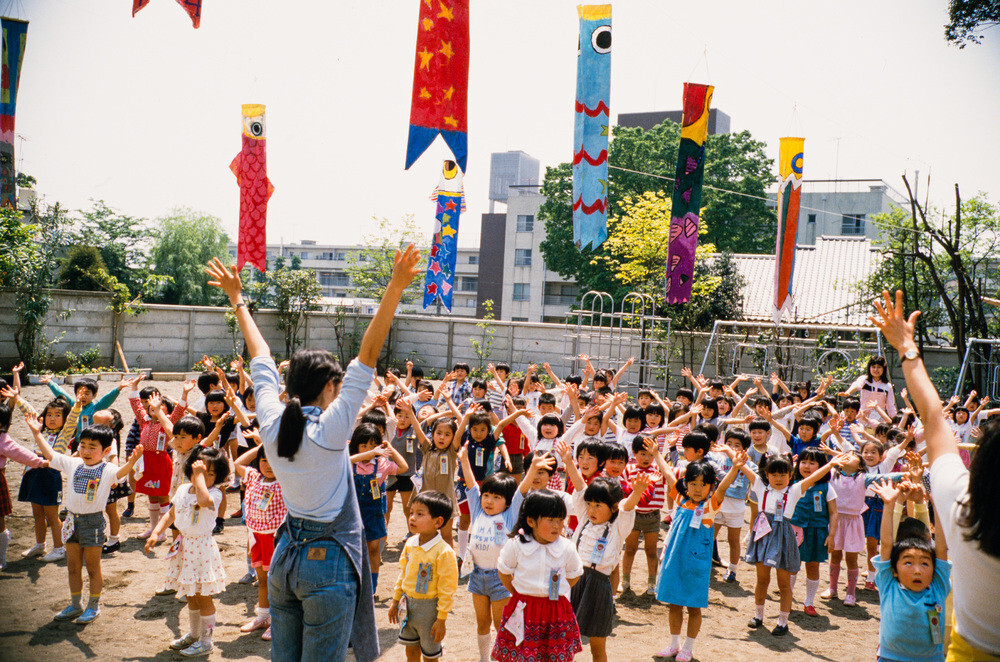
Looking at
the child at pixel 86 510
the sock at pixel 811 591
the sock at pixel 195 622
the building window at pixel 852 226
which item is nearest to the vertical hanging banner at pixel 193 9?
the child at pixel 86 510

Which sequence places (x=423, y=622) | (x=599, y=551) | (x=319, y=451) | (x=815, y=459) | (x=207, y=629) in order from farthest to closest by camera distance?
(x=815, y=459)
(x=207, y=629)
(x=599, y=551)
(x=423, y=622)
(x=319, y=451)

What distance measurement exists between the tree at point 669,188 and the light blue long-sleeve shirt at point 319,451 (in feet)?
87.0

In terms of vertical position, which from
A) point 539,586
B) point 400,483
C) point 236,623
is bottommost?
point 236,623

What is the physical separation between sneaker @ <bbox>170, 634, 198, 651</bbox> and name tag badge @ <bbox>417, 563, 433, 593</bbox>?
1788mm

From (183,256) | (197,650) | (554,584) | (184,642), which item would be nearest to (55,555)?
(184,642)

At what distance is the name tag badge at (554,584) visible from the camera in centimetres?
357

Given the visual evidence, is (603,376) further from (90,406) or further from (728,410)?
(90,406)

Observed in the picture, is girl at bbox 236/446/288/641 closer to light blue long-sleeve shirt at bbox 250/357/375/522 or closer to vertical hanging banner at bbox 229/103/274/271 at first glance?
light blue long-sleeve shirt at bbox 250/357/375/522

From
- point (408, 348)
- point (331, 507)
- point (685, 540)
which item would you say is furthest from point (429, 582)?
point (408, 348)

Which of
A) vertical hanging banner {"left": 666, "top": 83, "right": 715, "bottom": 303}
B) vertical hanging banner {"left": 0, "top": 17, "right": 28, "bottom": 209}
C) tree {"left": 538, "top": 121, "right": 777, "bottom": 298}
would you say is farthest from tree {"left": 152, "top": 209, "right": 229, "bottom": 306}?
vertical hanging banner {"left": 666, "top": 83, "right": 715, "bottom": 303}

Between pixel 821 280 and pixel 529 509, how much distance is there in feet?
67.0

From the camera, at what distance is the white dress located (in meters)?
4.36

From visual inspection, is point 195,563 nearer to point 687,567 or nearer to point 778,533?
point 687,567

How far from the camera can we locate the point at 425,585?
12.4 feet
